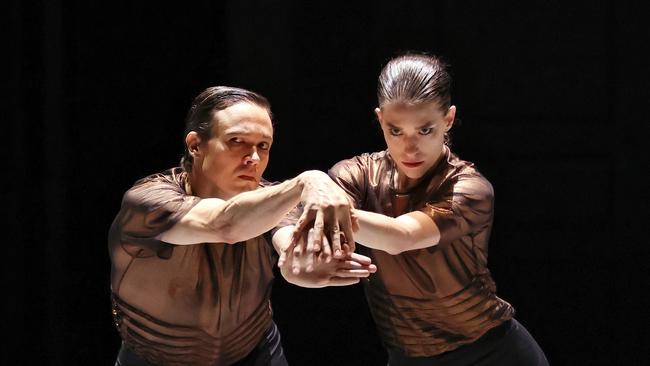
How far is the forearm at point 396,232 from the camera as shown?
2104 millimetres

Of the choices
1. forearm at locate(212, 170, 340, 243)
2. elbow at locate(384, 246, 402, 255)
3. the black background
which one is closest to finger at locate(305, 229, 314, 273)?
forearm at locate(212, 170, 340, 243)

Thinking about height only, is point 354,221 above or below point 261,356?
above

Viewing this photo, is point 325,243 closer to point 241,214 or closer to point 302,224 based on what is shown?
point 302,224

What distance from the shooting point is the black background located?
276cm

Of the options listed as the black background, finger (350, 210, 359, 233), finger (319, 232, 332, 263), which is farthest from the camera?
the black background

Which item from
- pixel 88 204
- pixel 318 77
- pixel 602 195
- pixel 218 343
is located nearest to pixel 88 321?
pixel 88 204

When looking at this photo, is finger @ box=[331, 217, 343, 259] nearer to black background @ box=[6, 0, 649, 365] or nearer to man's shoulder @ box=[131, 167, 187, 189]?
man's shoulder @ box=[131, 167, 187, 189]

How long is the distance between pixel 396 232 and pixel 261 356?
49cm

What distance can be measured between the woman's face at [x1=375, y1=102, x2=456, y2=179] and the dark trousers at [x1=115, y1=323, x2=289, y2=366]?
1.77 ft

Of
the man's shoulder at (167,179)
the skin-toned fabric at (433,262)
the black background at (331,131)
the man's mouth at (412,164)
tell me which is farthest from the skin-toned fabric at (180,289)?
the black background at (331,131)

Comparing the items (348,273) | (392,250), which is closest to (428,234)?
(392,250)

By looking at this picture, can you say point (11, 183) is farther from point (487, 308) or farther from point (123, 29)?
point (487, 308)

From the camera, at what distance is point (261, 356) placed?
2373 mm

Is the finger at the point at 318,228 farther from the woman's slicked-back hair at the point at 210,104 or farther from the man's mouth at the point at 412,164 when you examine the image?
the woman's slicked-back hair at the point at 210,104
